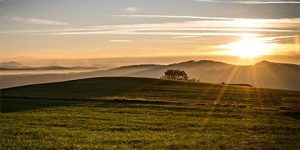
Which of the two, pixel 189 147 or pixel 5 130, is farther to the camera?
pixel 5 130

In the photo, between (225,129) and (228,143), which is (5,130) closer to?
(228,143)

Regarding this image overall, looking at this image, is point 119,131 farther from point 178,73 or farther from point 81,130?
point 178,73

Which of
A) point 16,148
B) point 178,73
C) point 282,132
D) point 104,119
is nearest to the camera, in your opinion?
point 16,148

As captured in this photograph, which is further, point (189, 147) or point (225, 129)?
point (225, 129)

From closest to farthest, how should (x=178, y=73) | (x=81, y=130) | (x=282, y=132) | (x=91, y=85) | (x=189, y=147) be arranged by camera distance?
(x=189, y=147) → (x=81, y=130) → (x=282, y=132) → (x=91, y=85) → (x=178, y=73)

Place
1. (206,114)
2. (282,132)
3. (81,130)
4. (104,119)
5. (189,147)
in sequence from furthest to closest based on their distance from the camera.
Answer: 1. (206,114)
2. (104,119)
3. (282,132)
4. (81,130)
5. (189,147)

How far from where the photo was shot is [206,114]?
4706 centimetres

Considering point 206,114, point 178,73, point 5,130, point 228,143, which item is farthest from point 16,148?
point 178,73

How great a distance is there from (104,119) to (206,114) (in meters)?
13.4

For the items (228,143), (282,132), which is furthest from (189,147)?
(282,132)

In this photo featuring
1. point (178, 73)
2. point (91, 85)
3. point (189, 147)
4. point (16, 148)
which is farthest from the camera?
point (178, 73)

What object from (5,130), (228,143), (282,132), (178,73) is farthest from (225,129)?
(178,73)

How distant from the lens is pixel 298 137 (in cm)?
3097

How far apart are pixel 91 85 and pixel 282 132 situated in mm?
65041
